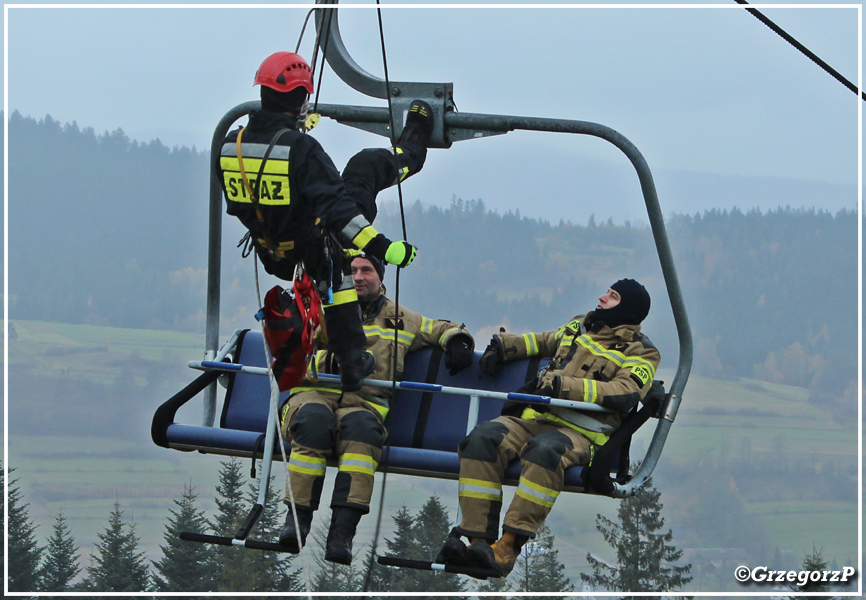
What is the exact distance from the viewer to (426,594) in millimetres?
43531

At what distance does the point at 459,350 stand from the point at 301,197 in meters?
1.56

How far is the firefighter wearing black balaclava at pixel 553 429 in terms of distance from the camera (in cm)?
524

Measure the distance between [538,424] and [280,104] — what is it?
1.96 m

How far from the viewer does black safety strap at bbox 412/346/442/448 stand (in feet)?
21.0

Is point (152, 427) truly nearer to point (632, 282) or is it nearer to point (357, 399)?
point (357, 399)

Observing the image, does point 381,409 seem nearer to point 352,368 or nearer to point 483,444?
point 352,368

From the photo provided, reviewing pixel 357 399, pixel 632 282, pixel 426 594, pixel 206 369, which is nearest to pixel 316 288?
pixel 357 399

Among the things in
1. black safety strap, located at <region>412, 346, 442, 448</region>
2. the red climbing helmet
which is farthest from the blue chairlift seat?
the red climbing helmet

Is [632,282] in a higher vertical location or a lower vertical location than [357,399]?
higher

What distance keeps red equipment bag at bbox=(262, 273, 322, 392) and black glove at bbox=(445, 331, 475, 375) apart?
3.57ft

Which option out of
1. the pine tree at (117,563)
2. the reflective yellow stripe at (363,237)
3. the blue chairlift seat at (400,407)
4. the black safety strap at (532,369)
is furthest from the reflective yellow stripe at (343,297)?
the pine tree at (117,563)

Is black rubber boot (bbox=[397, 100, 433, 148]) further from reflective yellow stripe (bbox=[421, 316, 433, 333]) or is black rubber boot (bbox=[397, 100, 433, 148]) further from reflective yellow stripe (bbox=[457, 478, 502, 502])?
reflective yellow stripe (bbox=[457, 478, 502, 502])

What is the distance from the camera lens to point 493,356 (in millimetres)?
6145
